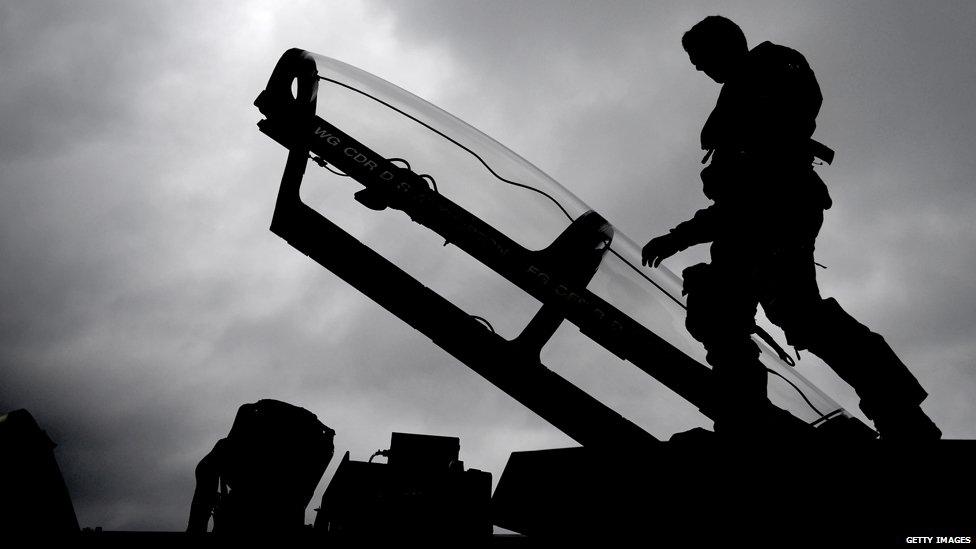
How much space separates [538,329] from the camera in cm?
310

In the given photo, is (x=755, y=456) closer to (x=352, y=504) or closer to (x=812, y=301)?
(x=812, y=301)

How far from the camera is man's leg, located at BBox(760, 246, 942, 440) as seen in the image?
2691mm

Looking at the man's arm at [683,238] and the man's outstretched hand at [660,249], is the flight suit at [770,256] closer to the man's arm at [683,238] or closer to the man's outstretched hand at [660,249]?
the man's arm at [683,238]

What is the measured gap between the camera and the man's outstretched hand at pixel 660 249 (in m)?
3.03

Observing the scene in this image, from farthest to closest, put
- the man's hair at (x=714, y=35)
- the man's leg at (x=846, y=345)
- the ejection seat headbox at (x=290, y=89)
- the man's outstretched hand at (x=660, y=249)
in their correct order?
1. the ejection seat headbox at (x=290, y=89)
2. the man's outstretched hand at (x=660, y=249)
3. the man's hair at (x=714, y=35)
4. the man's leg at (x=846, y=345)

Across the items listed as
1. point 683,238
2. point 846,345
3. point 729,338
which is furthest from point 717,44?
point 846,345

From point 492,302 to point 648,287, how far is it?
2.63 ft

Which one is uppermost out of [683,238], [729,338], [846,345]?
[683,238]

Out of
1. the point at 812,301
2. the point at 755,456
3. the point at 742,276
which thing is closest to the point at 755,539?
the point at 755,456

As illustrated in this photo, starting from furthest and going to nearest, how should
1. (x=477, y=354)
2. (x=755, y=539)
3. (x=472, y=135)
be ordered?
(x=472, y=135) < (x=477, y=354) < (x=755, y=539)

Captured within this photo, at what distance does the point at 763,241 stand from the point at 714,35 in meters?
0.95

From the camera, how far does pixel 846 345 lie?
281 cm

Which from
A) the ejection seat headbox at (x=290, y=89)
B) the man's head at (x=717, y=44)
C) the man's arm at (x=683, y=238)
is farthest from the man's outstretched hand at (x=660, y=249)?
the ejection seat headbox at (x=290, y=89)

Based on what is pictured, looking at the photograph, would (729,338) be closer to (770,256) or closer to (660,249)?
(770,256)
